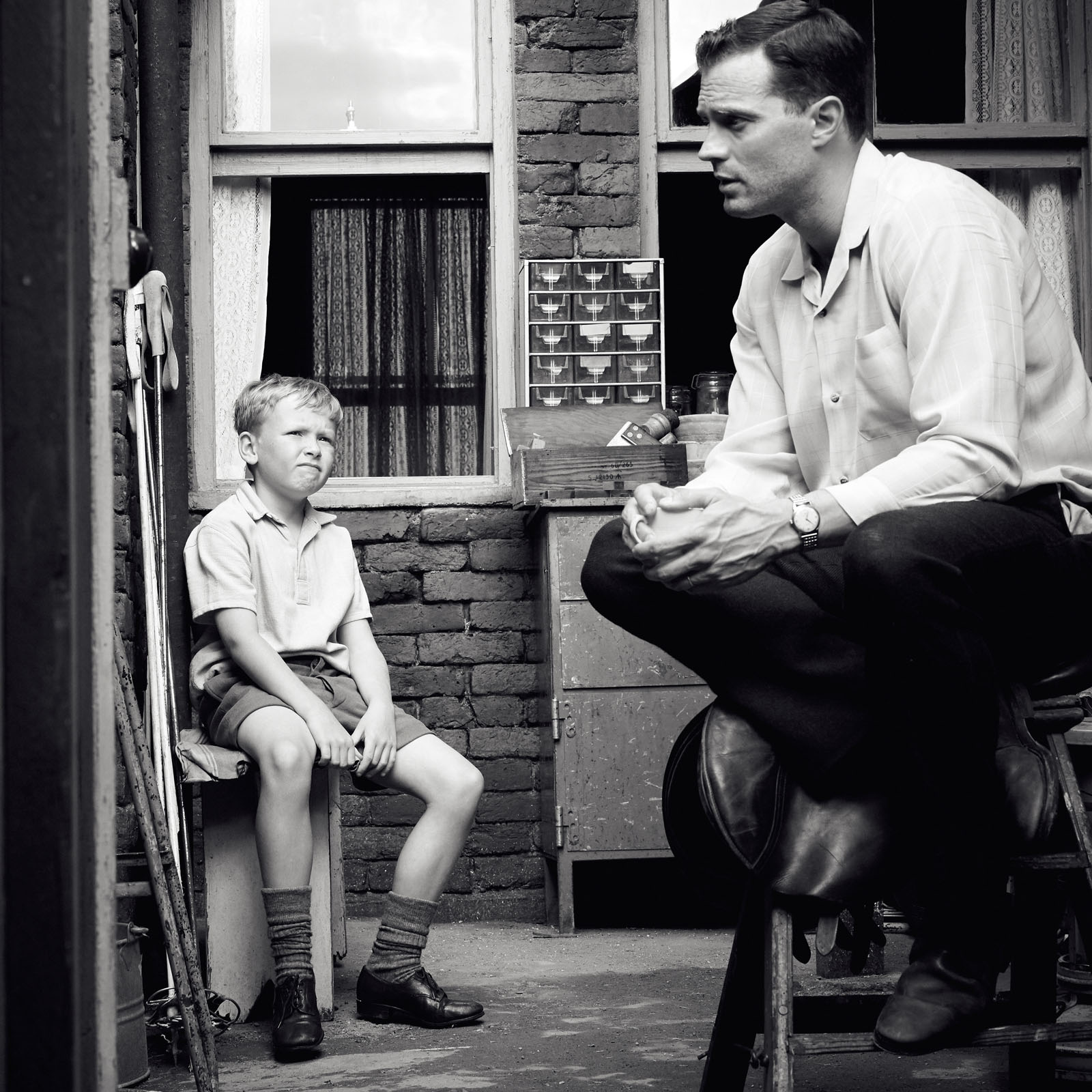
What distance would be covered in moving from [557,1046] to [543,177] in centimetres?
284

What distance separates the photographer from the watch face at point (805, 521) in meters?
2.17

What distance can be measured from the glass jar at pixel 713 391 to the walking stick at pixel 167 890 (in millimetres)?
2399

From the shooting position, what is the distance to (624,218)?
4.80 m

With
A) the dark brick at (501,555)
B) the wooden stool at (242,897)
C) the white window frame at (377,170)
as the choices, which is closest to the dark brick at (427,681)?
the dark brick at (501,555)

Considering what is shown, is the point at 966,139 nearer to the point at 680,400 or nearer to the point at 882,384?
the point at 680,400

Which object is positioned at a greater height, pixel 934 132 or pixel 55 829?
pixel 934 132

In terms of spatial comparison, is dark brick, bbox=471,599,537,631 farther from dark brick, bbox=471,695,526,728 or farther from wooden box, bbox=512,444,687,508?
wooden box, bbox=512,444,687,508

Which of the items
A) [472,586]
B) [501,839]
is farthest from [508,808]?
[472,586]

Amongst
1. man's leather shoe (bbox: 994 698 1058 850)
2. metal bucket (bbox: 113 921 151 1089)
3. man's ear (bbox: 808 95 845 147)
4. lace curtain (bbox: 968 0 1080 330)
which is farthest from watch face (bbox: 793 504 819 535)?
lace curtain (bbox: 968 0 1080 330)

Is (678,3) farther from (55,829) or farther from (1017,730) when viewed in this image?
(55,829)

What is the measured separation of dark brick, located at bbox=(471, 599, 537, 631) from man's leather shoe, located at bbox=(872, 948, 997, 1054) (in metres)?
2.75

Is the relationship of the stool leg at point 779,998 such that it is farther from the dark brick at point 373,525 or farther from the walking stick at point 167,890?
the dark brick at point 373,525

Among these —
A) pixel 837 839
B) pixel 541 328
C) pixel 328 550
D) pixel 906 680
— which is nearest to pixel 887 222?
pixel 906 680

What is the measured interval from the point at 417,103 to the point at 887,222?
289 centimetres
